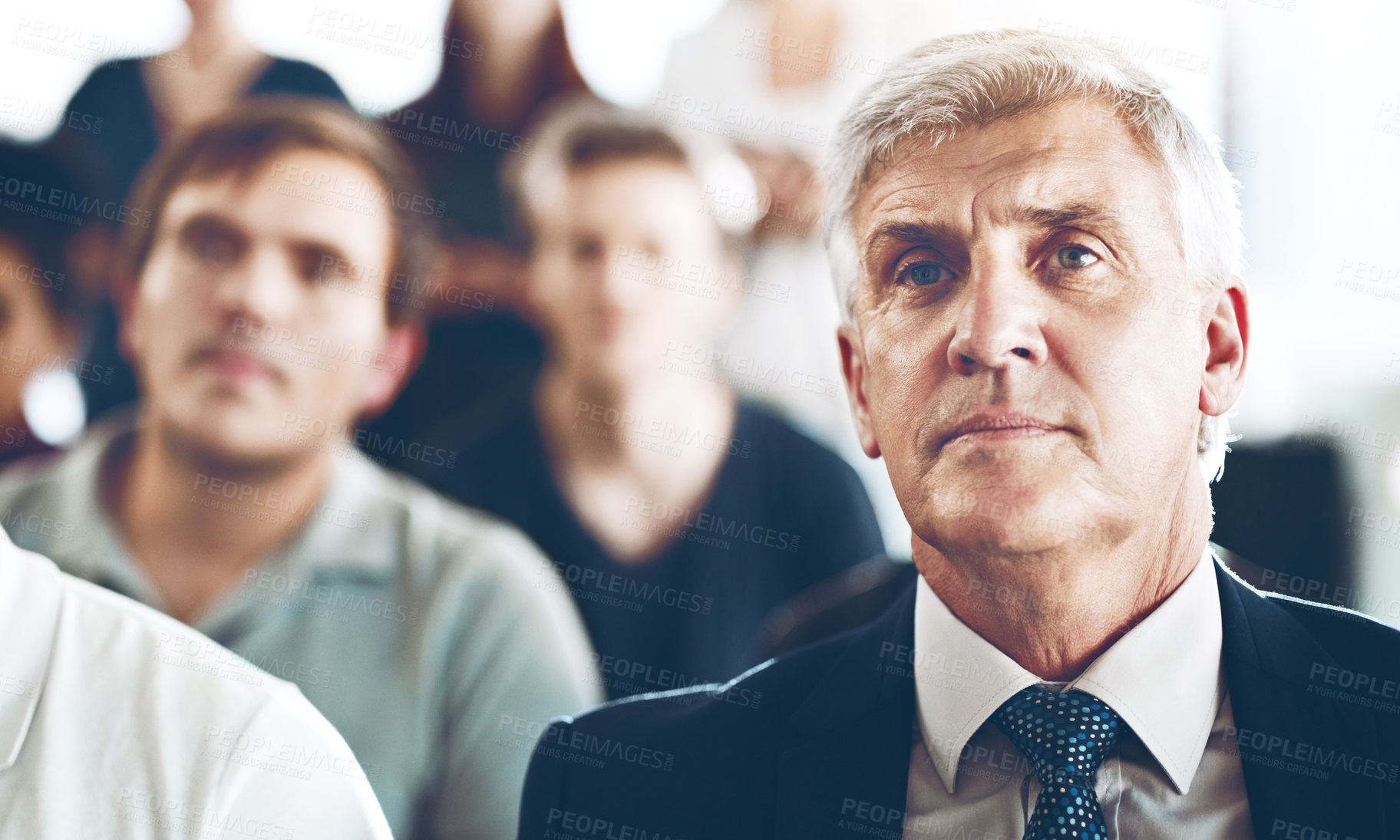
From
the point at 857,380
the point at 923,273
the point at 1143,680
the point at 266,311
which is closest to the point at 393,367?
the point at 266,311

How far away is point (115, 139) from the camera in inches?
71.5

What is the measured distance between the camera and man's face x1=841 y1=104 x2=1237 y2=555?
3.41 ft

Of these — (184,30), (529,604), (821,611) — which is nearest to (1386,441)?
(821,611)

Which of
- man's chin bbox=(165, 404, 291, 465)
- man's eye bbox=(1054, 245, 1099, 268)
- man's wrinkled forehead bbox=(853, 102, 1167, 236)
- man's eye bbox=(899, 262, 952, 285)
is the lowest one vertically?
man's chin bbox=(165, 404, 291, 465)

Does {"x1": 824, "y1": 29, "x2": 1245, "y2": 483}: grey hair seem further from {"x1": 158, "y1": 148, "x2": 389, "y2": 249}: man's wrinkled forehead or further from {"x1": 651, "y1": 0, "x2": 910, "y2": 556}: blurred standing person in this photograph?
{"x1": 158, "y1": 148, "x2": 389, "y2": 249}: man's wrinkled forehead

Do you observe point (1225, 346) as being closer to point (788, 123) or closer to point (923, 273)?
point (923, 273)

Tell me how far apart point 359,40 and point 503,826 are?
1.28 meters

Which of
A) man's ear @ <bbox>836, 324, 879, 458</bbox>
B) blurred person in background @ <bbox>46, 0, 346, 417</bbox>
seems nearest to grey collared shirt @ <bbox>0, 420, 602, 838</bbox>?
blurred person in background @ <bbox>46, 0, 346, 417</bbox>

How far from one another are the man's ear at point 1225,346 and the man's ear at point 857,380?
1.13 feet

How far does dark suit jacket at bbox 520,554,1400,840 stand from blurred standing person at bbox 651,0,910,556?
1.59 feet

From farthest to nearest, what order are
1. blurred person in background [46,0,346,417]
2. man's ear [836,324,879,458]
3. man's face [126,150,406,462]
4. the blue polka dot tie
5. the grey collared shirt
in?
blurred person in background [46,0,346,417], man's face [126,150,406,462], the grey collared shirt, man's ear [836,324,879,458], the blue polka dot tie

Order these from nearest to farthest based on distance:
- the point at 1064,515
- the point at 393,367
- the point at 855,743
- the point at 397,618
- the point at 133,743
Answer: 1. the point at 1064,515
2. the point at 855,743
3. the point at 133,743
4. the point at 397,618
5. the point at 393,367

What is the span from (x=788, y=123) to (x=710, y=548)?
2.26 ft

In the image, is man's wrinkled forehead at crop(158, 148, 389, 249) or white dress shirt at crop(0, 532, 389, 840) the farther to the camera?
man's wrinkled forehead at crop(158, 148, 389, 249)
